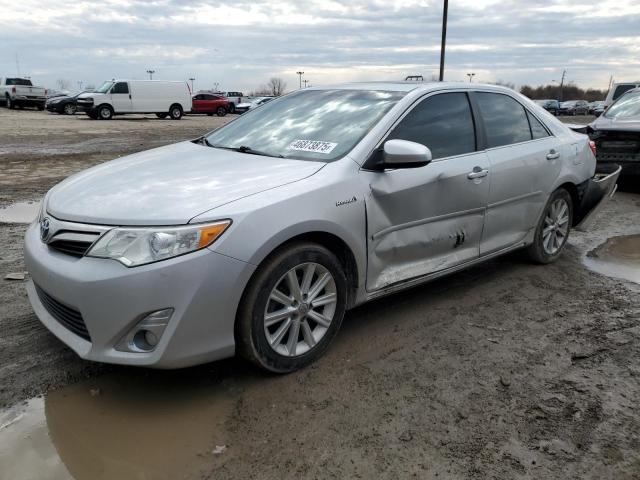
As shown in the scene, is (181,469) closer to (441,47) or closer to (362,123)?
(362,123)

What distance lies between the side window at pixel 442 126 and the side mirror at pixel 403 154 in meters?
0.25

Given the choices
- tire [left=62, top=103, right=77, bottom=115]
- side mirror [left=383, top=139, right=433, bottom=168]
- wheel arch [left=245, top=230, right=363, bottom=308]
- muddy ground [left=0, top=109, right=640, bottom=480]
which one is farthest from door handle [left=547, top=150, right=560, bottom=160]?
tire [left=62, top=103, right=77, bottom=115]

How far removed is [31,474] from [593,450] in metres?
2.52

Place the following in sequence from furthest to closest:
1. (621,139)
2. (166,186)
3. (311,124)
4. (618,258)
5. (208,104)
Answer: (208,104)
(621,139)
(618,258)
(311,124)
(166,186)

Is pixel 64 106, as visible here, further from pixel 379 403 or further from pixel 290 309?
pixel 379 403

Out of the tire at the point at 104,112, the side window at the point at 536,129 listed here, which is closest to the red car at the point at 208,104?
the tire at the point at 104,112

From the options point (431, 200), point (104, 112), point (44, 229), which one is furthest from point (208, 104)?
point (44, 229)

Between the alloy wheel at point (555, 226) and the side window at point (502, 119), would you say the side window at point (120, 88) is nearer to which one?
the side window at point (502, 119)

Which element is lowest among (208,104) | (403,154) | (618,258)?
(208,104)

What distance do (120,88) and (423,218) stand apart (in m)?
27.5

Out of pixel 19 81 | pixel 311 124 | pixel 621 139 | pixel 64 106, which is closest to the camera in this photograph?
pixel 311 124

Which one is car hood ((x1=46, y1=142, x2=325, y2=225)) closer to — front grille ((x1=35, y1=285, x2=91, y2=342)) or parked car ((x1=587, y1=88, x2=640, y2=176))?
front grille ((x1=35, y1=285, x2=91, y2=342))

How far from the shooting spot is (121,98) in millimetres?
27875

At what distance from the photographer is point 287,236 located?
9.37ft
